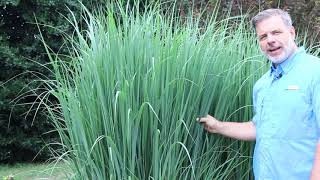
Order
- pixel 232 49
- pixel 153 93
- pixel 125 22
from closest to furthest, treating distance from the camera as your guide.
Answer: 1. pixel 153 93
2. pixel 125 22
3. pixel 232 49

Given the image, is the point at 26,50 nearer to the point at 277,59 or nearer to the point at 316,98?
the point at 277,59

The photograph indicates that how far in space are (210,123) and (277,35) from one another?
60cm

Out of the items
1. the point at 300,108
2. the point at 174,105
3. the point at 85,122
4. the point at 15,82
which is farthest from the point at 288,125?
the point at 15,82

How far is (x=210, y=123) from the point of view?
9.38 feet

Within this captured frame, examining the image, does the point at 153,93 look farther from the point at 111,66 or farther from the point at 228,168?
the point at 228,168

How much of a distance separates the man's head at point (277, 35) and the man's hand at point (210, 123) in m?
0.48

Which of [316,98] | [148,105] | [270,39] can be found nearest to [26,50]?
[148,105]

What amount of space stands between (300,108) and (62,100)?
1290 millimetres

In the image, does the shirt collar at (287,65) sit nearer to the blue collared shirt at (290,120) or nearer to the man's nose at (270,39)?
the blue collared shirt at (290,120)

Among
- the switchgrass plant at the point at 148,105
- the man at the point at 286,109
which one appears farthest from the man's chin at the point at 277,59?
the switchgrass plant at the point at 148,105

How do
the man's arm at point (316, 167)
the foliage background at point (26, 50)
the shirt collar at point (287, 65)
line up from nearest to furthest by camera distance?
the man's arm at point (316, 167) < the shirt collar at point (287, 65) < the foliage background at point (26, 50)

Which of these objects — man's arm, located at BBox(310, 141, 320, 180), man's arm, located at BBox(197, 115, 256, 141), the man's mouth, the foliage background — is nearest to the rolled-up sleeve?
man's arm, located at BBox(310, 141, 320, 180)

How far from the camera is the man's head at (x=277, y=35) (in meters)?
2.60

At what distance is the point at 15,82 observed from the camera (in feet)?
24.2
